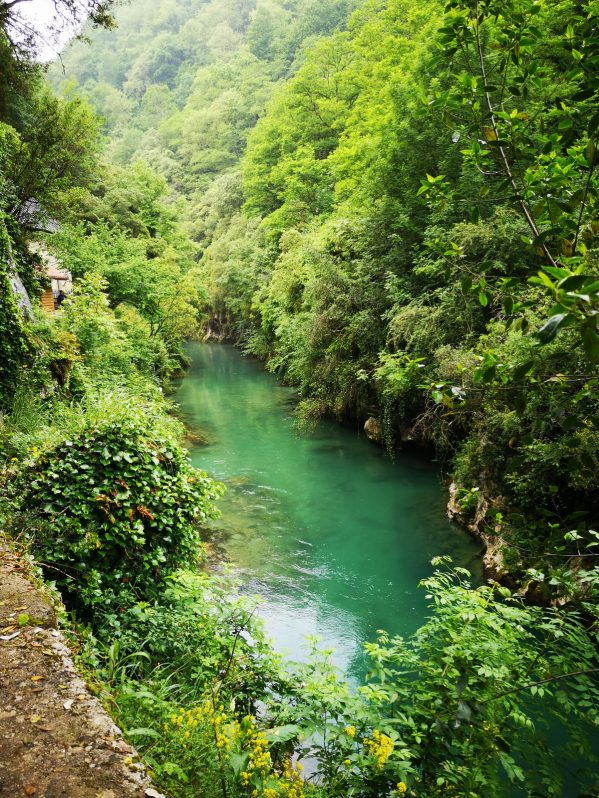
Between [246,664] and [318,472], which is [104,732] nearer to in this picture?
[246,664]

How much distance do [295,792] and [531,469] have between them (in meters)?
5.98

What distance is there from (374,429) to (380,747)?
12282 mm

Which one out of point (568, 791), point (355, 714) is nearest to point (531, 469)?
point (568, 791)

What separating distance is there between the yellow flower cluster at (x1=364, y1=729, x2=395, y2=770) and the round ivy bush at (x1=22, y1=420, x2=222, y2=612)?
10.4ft

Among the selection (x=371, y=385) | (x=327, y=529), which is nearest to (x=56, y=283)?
(x=371, y=385)

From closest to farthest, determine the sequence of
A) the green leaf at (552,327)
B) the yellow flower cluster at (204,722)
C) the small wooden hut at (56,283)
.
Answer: the green leaf at (552,327) → the yellow flower cluster at (204,722) → the small wooden hut at (56,283)

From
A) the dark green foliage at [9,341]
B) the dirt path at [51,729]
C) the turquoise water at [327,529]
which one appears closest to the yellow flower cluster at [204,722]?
the dirt path at [51,729]

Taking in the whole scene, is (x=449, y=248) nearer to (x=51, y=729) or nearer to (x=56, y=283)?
(x=51, y=729)

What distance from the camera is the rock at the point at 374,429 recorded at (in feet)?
48.7

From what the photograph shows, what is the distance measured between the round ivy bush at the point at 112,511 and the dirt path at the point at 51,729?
134 centimetres

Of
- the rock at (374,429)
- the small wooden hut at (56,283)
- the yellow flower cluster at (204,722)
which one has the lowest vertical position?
the yellow flower cluster at (204,722)

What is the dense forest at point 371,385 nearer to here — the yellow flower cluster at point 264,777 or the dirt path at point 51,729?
the yellow flower cluster at point 264,777

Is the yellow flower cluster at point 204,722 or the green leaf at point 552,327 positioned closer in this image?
the green leaf at point 552,327

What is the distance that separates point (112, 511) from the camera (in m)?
5.59
